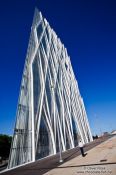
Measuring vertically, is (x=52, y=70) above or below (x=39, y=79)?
above

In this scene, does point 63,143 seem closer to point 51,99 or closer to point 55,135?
point 55,135

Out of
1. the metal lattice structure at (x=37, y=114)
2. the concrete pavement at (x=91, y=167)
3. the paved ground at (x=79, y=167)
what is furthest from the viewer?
the metal lattice structure at (x=37, y=114)

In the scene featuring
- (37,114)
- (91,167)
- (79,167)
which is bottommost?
(91,167)

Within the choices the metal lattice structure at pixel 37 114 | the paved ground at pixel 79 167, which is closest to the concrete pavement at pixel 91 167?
the paved ground at pixel 79 167

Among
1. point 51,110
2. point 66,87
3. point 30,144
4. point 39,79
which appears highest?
point 66,87

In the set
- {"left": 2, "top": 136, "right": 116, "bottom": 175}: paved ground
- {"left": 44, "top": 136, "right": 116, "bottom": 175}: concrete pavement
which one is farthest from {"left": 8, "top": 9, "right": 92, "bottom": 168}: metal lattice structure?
{"left": 44, "top": 136, "right": 116, "bottom": 175}: concrete pavement

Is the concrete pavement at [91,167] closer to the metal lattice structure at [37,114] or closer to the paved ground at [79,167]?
the paved ground at [79,167]

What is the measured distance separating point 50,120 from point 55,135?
2.55 meters

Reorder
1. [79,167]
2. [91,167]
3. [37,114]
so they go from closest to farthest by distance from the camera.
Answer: [91,167] < [79,167] < [37,114]

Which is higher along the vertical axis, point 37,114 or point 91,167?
point 37,114

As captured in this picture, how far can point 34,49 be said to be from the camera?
101 feet

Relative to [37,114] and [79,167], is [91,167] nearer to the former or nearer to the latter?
[79,167]

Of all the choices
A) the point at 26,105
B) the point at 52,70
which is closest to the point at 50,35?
the point at 52,70

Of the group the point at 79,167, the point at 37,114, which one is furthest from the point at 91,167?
the point at 37,114
